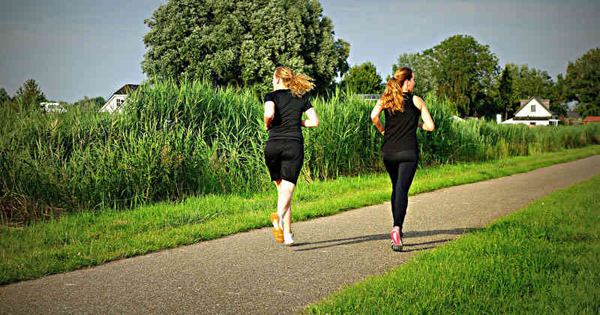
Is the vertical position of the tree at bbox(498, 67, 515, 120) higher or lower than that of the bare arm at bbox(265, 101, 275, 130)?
higher

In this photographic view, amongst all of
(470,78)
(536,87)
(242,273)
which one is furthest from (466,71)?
(242,273)

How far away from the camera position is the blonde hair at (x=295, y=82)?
5.26 metres

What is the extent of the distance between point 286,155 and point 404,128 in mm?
1463

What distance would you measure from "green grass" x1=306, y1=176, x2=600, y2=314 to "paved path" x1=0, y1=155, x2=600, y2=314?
0.36 meters

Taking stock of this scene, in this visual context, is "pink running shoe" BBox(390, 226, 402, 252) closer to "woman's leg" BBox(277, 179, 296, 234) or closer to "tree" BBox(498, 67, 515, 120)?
"woman's leg" BBox(277, 179, 296, 234)

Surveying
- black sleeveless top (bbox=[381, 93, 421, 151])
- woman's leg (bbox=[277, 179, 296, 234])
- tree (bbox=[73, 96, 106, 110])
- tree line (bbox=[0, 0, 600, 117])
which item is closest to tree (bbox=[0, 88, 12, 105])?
tree (bbox=[73, 96, 106, 110])

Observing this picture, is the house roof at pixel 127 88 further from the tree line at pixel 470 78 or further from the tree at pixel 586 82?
the tree at pixel 586 82

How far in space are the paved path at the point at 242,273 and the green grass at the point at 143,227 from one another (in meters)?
0.26

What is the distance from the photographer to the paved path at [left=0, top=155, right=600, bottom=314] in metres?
3.62

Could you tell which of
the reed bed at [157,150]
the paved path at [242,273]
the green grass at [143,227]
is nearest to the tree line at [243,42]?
the reed bed at [157,150]

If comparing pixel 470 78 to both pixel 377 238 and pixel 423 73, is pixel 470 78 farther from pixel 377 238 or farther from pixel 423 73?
pixel 377 238

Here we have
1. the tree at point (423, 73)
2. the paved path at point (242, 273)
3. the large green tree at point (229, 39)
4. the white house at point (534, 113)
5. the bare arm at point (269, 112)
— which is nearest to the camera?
the paved path at point (242, 273)

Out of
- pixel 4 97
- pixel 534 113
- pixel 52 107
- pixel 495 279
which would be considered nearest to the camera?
pixel 495 279

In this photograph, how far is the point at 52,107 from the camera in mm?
9438
